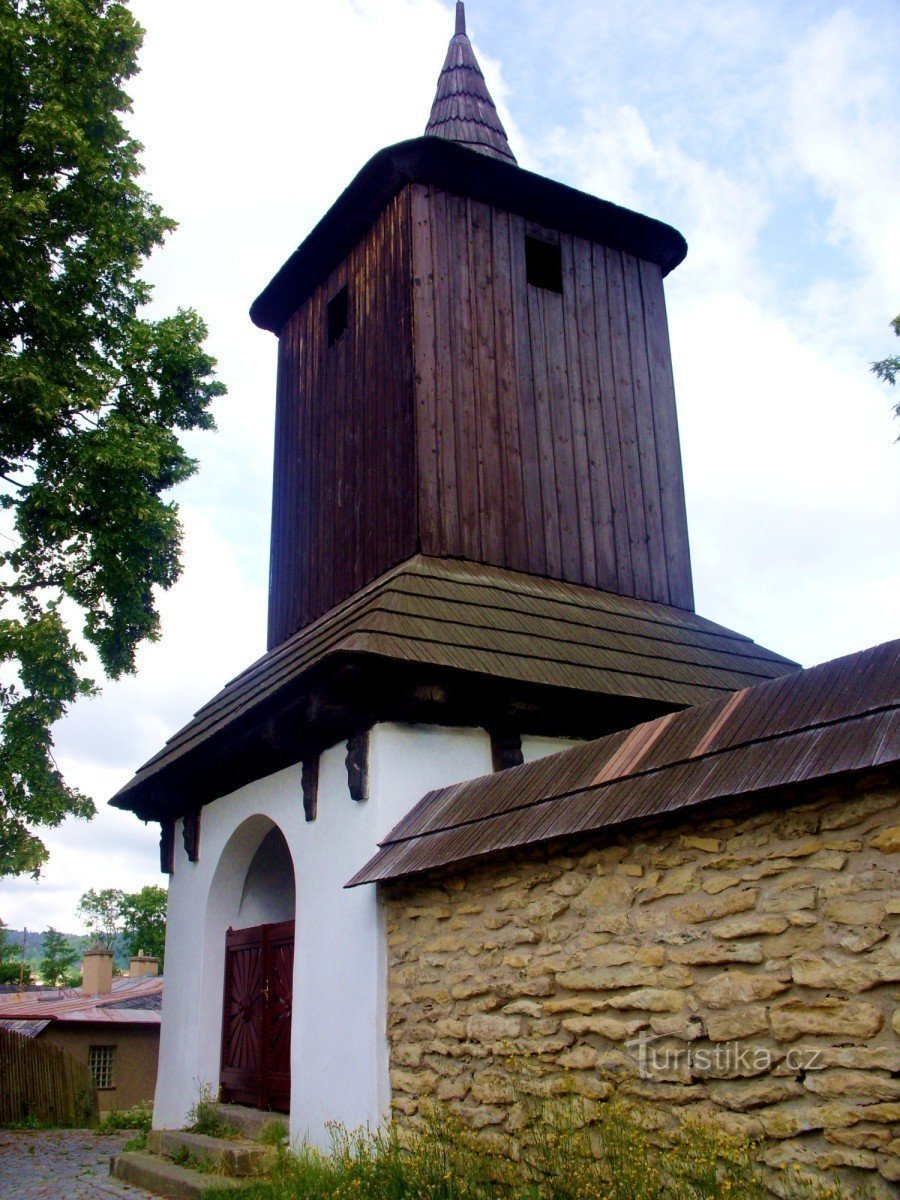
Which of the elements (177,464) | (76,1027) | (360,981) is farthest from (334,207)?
(76,1027)

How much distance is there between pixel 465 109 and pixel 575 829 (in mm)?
9778

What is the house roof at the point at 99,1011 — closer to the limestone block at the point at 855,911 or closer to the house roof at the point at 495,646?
the house roof at the point at 495,646

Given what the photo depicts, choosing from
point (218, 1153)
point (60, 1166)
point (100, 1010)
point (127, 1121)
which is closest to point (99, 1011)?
point (100, 1010)

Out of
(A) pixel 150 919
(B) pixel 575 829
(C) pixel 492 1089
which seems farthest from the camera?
(A) pixel 150 919

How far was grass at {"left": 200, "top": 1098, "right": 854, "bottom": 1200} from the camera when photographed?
151 inches

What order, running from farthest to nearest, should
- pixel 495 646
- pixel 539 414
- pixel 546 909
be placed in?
pixel 539 414
pixel 495 646
pixel 546 909

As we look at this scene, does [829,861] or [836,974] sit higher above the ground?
[829,861]

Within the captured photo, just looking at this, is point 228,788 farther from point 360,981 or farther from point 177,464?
point 177,464

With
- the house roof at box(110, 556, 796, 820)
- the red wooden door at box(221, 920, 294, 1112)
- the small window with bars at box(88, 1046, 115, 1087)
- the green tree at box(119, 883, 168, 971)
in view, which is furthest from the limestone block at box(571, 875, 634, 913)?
the green tree at box(119, 883, 168, 971)

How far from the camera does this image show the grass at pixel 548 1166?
3840 mm

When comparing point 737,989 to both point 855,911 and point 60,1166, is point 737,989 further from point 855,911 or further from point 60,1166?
point 60,1166

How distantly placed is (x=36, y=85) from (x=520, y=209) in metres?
5.07

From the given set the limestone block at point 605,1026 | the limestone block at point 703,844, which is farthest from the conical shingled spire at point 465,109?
the limestone block at point 605,1026

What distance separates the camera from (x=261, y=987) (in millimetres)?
8328
